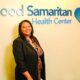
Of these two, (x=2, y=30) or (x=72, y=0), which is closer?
(x=2, y=30)

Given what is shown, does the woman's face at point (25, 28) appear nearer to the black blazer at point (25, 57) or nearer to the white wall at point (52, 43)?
the black blazer at point (25, 57)

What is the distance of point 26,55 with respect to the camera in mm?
2715

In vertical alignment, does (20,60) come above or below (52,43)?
below

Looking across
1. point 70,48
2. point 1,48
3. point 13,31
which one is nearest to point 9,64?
point 1,48

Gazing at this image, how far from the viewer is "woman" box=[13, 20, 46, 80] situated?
2682 millimetres

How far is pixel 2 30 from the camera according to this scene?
302 cm

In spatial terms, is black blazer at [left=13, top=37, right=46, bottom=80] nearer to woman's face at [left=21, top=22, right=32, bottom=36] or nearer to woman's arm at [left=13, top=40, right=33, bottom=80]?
woman's arm at [left=13, top=40, right=33, bottom=80]

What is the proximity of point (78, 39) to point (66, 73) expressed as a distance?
20.5 inches

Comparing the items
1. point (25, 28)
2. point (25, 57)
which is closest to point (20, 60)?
point (25, 57)

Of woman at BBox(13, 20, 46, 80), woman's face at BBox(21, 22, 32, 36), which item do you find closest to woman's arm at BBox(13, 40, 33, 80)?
woman at BBox(13, 20, 46, 80)

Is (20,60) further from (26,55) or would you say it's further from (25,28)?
(25,28)

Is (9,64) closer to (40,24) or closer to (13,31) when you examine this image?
(13,31)

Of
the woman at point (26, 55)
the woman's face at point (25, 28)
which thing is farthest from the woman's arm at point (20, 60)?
the woman's face at point (25, 28)

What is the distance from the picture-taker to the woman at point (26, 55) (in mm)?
2682
